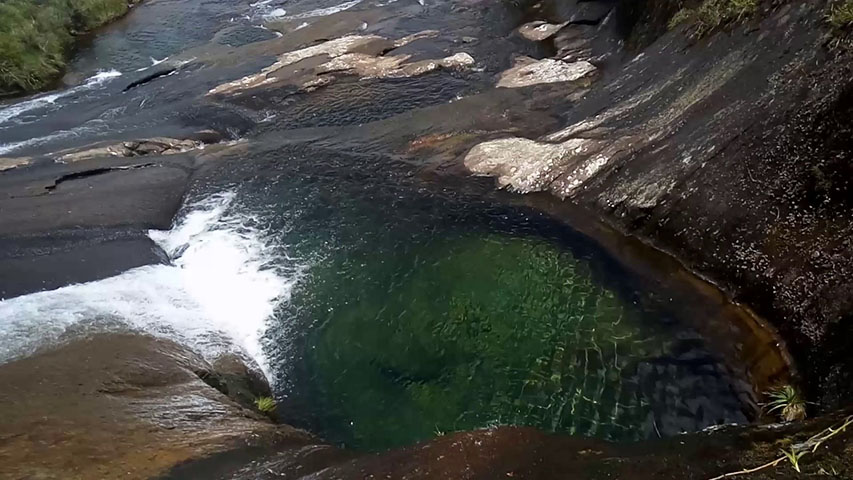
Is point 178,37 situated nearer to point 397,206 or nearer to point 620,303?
point 397,206

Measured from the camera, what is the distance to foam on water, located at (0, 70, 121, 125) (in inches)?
888

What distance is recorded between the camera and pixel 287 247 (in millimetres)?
14016

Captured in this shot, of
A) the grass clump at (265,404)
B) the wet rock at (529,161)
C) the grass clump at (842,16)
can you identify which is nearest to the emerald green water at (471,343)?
the grass clump at (265,404)

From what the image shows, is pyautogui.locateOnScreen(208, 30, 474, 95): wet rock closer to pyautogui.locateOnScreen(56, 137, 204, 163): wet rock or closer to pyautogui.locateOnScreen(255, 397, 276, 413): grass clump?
pyautogui.locateOnScreen(56, 137, 204, 163): wet rock

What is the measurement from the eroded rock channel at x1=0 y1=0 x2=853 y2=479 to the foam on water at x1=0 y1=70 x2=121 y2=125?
3510 mm

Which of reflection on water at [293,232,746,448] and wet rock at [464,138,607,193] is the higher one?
wet rock at [464,138,607,193]

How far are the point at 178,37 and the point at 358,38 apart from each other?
30.6 feet

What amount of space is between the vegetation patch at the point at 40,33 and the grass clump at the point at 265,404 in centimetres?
2117

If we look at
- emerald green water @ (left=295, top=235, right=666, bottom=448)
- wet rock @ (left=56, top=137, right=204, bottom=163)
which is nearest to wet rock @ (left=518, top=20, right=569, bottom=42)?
wet rock @ (left=56, top=137, right=204, bottom=163)

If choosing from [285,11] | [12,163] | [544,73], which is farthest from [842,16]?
[285,11]

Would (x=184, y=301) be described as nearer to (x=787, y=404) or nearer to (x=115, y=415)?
(x=115, y=415)

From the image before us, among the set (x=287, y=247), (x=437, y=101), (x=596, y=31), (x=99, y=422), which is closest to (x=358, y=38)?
(x=437, y=101)

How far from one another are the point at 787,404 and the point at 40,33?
30.1 meters

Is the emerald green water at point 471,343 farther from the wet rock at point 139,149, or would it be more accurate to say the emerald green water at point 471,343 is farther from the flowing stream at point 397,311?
the wet rock at point 139,149
